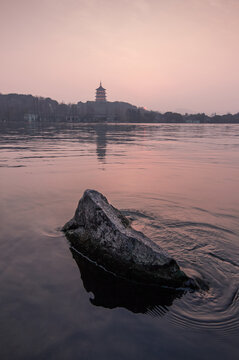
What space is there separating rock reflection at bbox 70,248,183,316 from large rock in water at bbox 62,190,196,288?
0.48 ft

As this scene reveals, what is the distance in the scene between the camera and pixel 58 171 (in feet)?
41.0

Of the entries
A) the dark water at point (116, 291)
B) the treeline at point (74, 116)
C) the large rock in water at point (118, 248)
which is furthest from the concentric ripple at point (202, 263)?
the treeline at point (74, 116)

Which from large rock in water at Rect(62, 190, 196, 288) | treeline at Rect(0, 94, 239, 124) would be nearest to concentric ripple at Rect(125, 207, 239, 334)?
large rock in water at Rect(62, 190, 196, 288)

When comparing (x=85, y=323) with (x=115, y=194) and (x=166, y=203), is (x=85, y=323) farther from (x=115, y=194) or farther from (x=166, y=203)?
(x=115, y=194)

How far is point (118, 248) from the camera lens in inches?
176

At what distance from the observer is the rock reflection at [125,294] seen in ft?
12.1

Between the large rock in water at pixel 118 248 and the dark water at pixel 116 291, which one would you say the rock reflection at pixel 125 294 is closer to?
the dark water at pixel 116 291

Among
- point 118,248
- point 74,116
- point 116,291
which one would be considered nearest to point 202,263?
point 118,248

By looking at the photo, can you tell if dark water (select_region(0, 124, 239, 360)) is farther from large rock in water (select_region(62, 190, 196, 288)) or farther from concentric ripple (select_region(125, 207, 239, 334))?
large rock in water (select_region(62, 190, 196, 288))

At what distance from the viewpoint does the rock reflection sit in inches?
146

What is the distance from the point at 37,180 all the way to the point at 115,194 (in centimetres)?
371

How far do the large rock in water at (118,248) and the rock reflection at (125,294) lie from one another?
5.7 inches

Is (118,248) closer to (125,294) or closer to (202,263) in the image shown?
(125,294)

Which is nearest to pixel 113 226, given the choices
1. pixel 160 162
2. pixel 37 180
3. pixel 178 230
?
pixel 178 230
